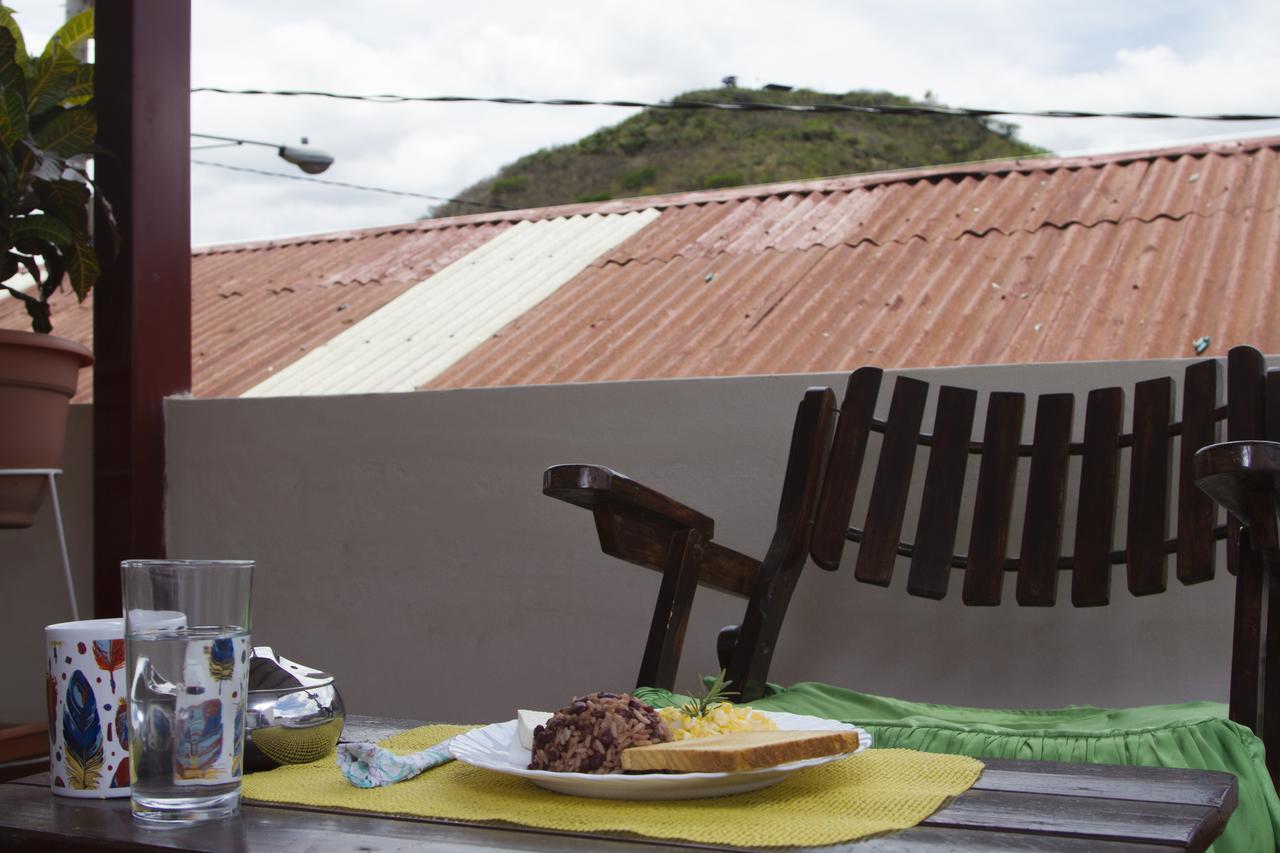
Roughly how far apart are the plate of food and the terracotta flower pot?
172 centimetres

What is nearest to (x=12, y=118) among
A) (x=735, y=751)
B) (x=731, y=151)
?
(x=735, y=751)

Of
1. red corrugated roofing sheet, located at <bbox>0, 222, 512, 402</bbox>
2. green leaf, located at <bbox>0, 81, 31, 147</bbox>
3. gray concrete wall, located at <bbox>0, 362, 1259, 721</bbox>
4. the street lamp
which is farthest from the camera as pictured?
the street lamp

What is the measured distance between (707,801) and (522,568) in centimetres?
155

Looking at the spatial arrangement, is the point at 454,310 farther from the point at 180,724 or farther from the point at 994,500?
the point at 180,724

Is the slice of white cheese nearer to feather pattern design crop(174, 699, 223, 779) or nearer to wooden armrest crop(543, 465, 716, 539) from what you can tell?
feather pattern design crop(174, 699, 223, 779)

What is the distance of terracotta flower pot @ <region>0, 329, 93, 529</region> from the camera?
2.30 metres

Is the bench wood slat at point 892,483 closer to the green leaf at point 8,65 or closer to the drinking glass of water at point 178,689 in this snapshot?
the drinking glass of water at point 178,689

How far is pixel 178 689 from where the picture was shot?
0.81 m

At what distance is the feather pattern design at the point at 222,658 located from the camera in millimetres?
822

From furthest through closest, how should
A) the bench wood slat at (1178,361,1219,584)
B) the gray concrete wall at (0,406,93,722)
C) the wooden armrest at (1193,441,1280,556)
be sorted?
1. the gray concrete wall at (0,406,93,722)
2. the bench wood slat at (1178,361,1219,584)
3. the wooden armrest at (1193,441,1280,556)

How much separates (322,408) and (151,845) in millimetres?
1877

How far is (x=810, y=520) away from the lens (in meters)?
1.89

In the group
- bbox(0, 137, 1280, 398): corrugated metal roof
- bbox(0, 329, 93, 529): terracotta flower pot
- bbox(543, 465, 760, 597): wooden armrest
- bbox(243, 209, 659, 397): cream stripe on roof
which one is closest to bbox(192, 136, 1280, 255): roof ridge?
bbox(0, 137, 1280, 398): corrugated metal roof

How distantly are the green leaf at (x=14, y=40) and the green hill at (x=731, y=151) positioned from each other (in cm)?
1806
